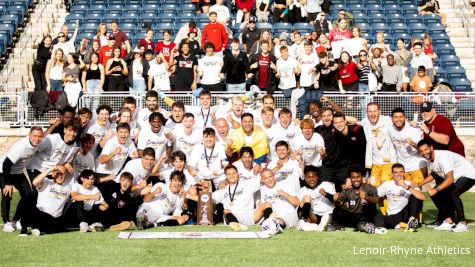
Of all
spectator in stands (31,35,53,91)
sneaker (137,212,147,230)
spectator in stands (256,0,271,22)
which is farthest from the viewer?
spectator in stands (256,0,271,22)

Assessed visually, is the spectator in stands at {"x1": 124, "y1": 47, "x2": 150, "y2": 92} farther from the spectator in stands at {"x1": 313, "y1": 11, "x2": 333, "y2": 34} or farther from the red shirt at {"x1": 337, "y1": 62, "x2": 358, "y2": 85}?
the spectator in stands at {"x1": 313, "y1": 11, "x2": 333, "y2": 34}

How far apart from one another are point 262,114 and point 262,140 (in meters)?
0.59

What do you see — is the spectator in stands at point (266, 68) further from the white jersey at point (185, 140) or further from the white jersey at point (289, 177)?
the white jersey at point (289, 177)

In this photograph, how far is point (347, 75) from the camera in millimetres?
18703

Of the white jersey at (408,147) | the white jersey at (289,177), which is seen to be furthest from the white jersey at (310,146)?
the white jersey at (408,147)

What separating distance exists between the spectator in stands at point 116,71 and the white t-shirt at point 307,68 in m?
3.70

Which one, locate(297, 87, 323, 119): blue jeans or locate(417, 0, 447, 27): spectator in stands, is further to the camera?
locate(417, 0, 447, 27): spectator in stands

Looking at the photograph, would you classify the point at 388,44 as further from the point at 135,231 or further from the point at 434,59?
the point at 135,231

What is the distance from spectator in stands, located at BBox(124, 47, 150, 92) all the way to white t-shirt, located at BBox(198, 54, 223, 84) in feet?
4.14

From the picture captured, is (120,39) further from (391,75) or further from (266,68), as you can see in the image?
(391,75)

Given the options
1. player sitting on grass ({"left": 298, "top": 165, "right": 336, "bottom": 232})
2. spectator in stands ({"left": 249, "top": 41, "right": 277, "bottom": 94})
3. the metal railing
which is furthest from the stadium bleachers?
player sitting on grass ({"left": 298, "top": 165, "right": 336, "bottom": 232})

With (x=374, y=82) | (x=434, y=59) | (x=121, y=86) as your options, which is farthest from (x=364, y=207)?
(x=434, y=59)

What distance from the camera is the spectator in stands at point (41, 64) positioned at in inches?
802

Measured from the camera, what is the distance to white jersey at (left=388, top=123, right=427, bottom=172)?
14.0 m
